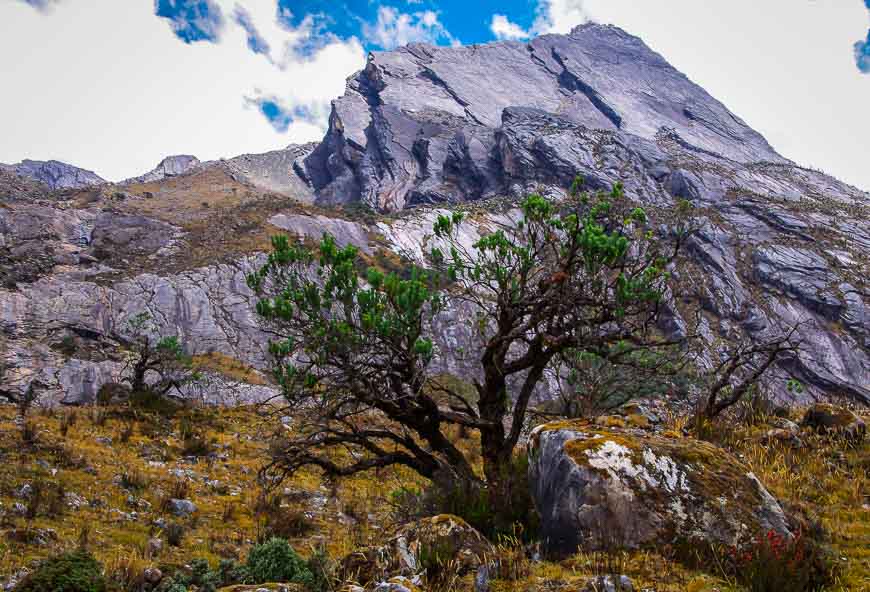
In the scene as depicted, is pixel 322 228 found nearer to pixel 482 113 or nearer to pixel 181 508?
pixel 181 508

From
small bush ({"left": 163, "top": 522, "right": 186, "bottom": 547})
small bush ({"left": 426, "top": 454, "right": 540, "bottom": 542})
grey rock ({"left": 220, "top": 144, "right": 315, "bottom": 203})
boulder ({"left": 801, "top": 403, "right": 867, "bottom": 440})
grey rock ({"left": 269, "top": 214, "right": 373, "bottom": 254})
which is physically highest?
grey rock ({"left": 220, "top": 144, "right": 315, "bottom": 203})

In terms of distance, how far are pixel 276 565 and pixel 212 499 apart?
6.65 metres

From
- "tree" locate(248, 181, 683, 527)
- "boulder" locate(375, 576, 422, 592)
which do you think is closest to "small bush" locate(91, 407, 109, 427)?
"tree" locate(248, 181, 683, 527)

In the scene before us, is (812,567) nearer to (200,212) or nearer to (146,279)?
(146,279)

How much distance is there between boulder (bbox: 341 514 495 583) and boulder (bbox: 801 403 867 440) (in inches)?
301

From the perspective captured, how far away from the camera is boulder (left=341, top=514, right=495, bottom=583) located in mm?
4852

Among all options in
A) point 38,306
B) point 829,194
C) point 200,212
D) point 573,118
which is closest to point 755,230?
point 829,194

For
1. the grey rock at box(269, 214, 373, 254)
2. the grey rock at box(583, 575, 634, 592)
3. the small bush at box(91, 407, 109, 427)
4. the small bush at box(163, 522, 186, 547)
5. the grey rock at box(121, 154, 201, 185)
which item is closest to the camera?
the grey rock at box(583, 575, 634, 592)

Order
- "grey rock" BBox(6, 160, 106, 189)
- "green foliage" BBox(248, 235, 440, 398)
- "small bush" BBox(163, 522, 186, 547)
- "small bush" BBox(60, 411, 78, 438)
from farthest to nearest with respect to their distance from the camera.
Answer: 1. "grey rock" BBox(6, 160, 106, 189)
2. "small bush" BBox(60, 411, 78, 438)
3. "small bush" BBox(163, 522, 186, 547)
4. "green foliage" BBox(248, 235, 440, 398)

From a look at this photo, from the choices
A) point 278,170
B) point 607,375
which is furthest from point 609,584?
point 278,170

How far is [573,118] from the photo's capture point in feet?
382

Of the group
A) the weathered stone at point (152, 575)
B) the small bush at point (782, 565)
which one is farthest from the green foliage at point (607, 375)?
the weathered stone at point (152, 575)

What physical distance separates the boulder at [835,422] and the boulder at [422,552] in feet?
25.1

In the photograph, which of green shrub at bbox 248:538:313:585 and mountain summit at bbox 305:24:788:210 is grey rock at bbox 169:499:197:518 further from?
mountain summit at bbox 305:24:788:210
